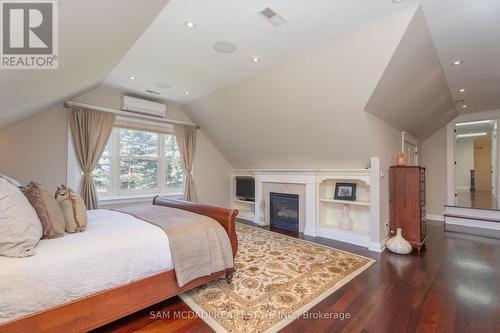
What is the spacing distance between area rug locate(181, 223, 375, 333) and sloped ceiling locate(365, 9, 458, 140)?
2.09 meters

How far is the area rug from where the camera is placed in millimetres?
1868

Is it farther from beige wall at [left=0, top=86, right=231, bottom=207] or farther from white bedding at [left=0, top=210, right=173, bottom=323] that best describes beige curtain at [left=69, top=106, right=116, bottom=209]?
white bedding at [left=0, top=210, right=173, bottom=323]

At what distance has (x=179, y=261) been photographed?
1.95 meters

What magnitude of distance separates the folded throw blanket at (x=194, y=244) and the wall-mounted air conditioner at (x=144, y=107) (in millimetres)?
2495

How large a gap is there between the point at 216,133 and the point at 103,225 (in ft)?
11.1

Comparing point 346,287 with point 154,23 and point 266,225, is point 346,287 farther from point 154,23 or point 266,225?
point 154,23

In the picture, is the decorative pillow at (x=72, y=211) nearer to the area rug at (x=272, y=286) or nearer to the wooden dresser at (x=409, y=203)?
the area rug at (x=272, y=286)

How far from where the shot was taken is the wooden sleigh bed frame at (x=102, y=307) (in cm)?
138

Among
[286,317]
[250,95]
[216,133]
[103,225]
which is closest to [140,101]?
[216,133]

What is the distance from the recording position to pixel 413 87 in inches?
132

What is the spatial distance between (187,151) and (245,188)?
1.61 metres

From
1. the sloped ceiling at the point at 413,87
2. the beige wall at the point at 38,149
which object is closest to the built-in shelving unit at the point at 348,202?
the sloped ceiling at the point at 413,87

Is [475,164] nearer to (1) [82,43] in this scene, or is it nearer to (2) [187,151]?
(2) [187,151]

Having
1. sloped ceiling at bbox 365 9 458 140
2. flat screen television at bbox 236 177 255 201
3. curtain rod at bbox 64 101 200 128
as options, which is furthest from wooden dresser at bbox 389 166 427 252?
curtain rod at bbox 64 101 200 128
